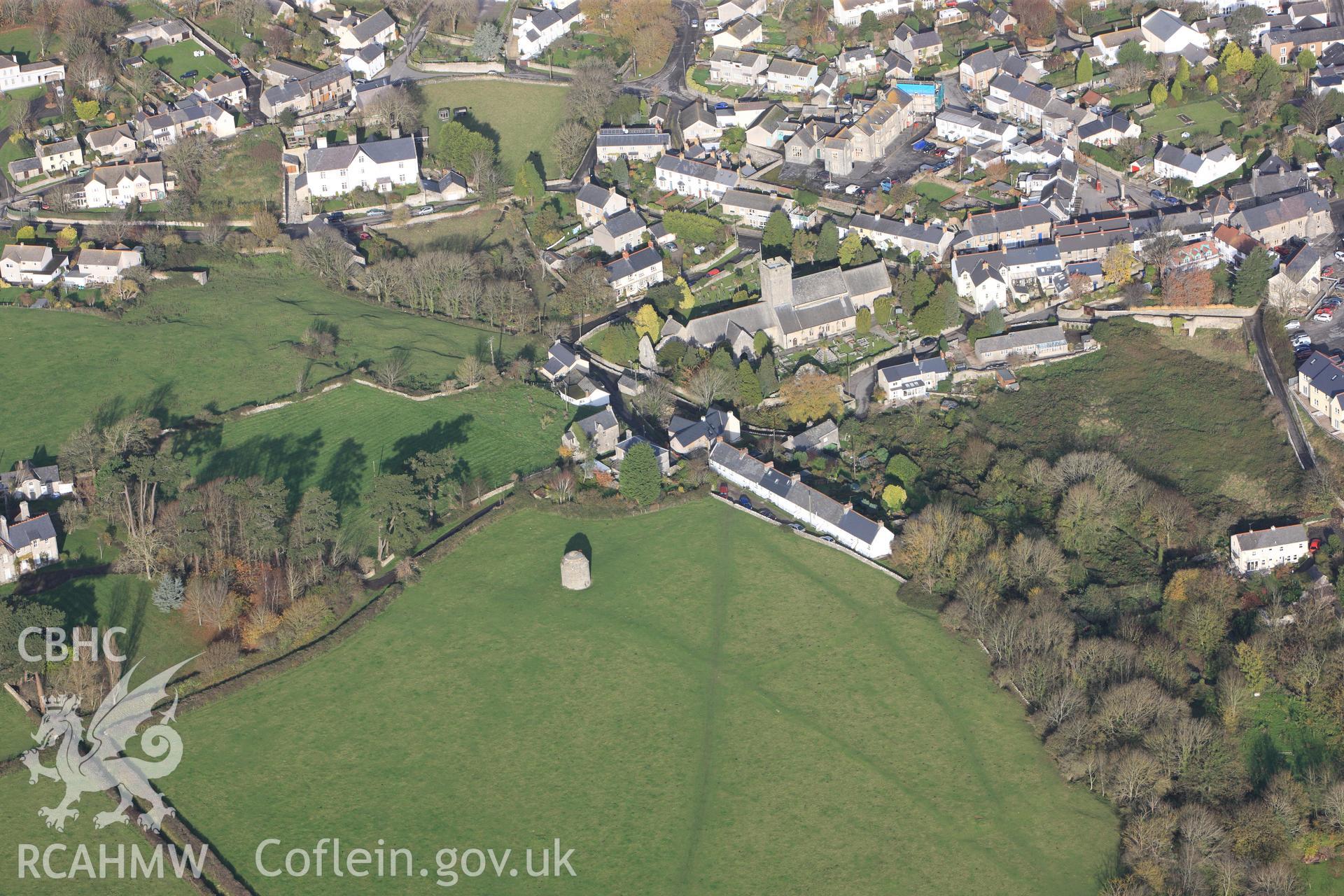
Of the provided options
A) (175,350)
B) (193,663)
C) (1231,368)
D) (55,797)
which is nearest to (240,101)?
(175,350)

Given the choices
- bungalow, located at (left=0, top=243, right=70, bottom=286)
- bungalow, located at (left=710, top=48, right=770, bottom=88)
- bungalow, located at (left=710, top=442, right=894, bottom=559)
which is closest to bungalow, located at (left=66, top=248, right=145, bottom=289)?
bungalow, located at (left=0, top=243, right=70, bottom=286)

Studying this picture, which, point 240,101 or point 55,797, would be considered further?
point 240,101

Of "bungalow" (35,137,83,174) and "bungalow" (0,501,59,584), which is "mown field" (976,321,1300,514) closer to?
"bungalow" (0,501,59,584)

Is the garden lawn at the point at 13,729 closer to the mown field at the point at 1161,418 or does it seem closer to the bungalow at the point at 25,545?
the bungalow at the point at 25,545

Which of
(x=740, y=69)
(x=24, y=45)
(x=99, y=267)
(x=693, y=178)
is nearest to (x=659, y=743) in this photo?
(x=693, y=178)

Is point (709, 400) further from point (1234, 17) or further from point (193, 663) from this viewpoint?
point (1234, 17)

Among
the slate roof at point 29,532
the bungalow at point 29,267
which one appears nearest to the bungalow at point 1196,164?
the slate roof at point 29,532
